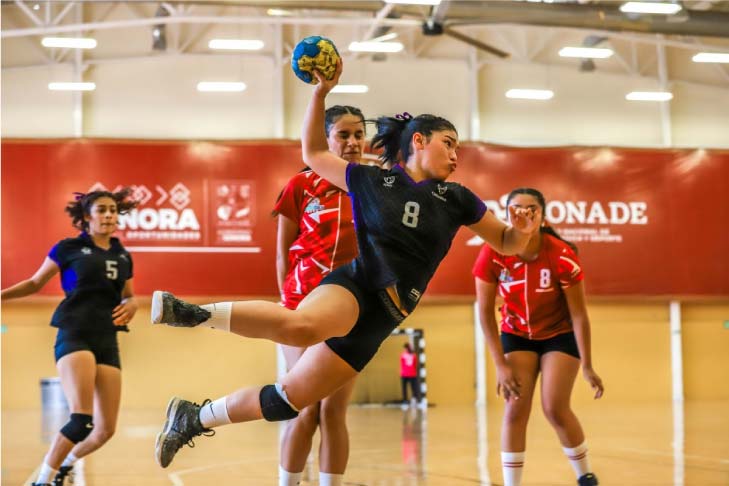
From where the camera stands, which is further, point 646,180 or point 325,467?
point 646,180

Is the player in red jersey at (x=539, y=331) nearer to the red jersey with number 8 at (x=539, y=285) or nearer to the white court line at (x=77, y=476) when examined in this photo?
the red jersey with number 8 at (x=539, y=285)

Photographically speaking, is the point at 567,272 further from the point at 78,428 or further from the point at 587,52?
the point at 587,52

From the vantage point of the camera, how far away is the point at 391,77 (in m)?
19.0

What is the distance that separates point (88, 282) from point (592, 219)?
42.8ft

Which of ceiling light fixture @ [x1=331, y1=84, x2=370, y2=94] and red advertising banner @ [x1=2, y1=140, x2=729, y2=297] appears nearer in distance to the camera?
red advertising banner @ [x1=2, y1=140, x2=729, y2=297]

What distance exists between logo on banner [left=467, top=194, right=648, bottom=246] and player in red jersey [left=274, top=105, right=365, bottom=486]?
1303 cm

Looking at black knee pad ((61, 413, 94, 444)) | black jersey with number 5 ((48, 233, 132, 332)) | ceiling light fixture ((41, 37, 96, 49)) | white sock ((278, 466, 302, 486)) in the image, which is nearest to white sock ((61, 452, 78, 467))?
black knee pad ((61, 413, 94, 444))

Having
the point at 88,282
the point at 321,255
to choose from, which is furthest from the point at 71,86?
the point at 321,255

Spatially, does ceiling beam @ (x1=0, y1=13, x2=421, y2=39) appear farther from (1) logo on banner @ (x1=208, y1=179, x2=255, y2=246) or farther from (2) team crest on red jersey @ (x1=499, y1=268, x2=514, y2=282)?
(2) team crest on red jersey @ (x1=499, y1=268, x2=514, y2=282)

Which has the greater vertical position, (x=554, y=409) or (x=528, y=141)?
(x=528, y=141)

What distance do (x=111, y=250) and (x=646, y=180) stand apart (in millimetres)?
13651

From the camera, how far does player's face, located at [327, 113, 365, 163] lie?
4812mm

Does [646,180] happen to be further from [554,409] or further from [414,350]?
[554,409]

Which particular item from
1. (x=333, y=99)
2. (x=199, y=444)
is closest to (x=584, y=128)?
(x=333, y=99)
